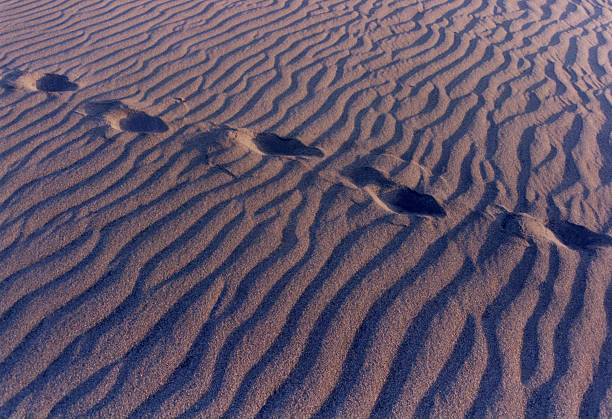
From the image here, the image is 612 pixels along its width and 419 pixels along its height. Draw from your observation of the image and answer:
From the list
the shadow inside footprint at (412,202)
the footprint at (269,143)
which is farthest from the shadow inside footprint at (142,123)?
the shadow inside footprint at (412,202)

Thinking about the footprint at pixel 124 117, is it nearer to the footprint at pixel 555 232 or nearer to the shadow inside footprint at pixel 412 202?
the shadow inside footprint at pixel 412 202

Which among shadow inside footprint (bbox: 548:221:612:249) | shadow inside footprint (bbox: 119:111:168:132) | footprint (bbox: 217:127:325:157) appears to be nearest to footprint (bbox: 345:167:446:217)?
footprint (bbox: 217:127:325:157)

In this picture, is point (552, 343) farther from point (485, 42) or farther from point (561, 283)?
point (485, 42)

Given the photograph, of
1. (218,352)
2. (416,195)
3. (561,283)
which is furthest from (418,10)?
(218,352)

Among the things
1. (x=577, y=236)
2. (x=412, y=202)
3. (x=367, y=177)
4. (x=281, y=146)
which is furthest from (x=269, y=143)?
(x=577, y=236)

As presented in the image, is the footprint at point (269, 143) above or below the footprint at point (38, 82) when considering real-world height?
below
